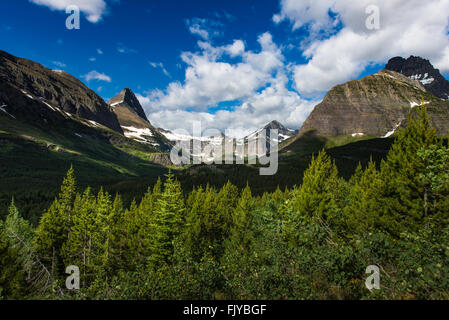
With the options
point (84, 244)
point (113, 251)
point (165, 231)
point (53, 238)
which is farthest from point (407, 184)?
point (53, 238)

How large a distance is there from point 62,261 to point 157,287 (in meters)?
38.2

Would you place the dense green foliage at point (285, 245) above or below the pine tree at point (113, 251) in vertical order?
above

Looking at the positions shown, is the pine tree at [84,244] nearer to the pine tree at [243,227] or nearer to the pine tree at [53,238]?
the pine tree at [53,238]

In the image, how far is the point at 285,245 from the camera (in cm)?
1203

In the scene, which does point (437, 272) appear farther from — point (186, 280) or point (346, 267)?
point (186, 280)

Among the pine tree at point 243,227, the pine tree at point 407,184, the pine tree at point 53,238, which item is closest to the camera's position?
the pine tree at point 407,184

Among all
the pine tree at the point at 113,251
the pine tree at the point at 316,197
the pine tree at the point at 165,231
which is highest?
the pine tree at the point at 316,197

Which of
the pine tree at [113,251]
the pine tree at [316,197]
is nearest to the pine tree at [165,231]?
the pine tree at [113,251]

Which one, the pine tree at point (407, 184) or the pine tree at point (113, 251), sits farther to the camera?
the pine tree at point (113, 251)

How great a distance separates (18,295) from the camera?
2027 cm

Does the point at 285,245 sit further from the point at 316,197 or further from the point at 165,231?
the point at 165,231

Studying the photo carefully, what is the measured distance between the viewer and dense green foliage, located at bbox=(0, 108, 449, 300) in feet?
23.3

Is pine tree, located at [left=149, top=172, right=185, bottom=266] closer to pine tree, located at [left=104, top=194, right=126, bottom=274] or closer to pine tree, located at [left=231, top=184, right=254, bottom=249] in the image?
pine tree, located at [left=104, top=194, right=126, bottom=274]

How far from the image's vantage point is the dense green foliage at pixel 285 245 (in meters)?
7.11
